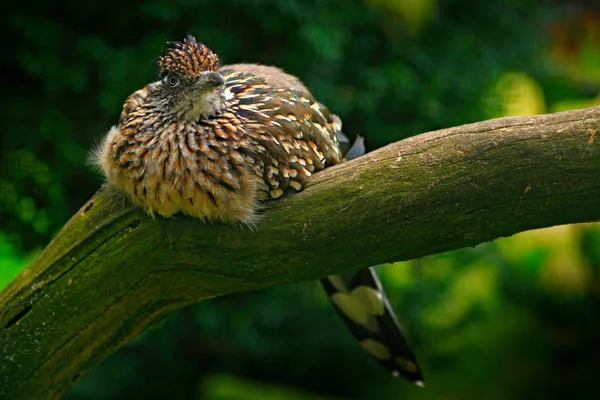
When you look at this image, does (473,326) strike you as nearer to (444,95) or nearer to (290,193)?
(444,95)

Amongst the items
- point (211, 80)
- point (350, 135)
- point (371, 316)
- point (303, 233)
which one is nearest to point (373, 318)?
point (371, 316)

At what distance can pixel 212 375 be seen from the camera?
4.59m

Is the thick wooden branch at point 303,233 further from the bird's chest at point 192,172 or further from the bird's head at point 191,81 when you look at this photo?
the bird's head at point 191,81

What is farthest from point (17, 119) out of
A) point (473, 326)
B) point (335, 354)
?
point (473, 326)

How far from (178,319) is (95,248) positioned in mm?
1860

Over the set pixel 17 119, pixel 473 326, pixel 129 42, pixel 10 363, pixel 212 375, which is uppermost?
pixel 129 42

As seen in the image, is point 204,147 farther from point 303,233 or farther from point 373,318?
point 373,318

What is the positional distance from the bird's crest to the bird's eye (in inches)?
0.8

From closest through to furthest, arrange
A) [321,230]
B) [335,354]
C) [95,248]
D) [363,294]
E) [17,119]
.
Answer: [321,230] → [95,248] → [363,294] → [17,119] → [335,354]

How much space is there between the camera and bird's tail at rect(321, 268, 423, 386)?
2.98 m

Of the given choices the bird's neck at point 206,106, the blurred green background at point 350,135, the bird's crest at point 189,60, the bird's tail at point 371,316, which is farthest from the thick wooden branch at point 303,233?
the blurred green background at point 350,135

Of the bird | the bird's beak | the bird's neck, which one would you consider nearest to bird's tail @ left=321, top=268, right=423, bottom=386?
the bird

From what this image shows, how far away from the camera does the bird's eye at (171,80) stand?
8.01ft

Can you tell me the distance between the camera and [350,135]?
165 inches
